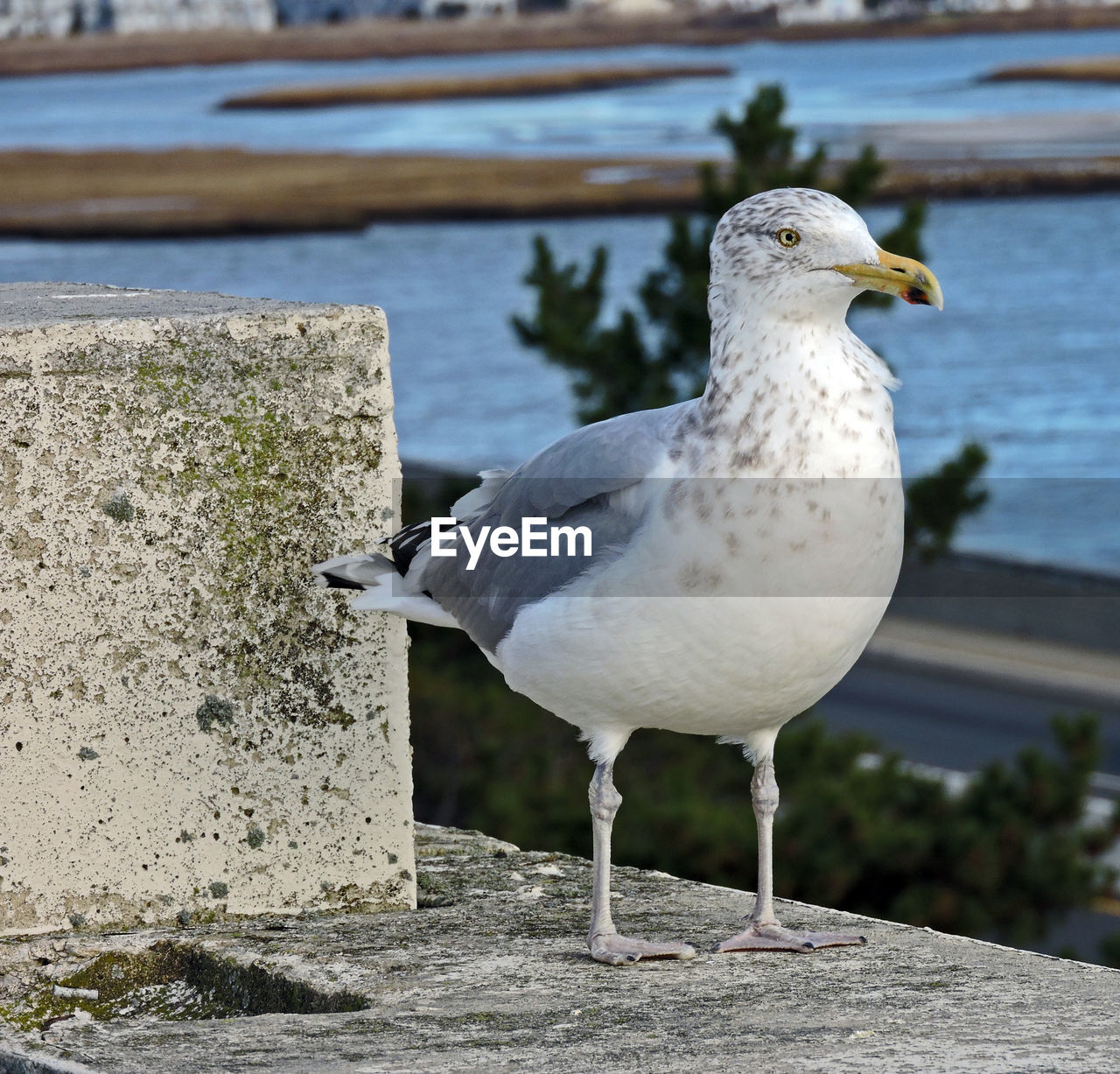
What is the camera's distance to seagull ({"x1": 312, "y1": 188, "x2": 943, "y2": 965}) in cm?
320

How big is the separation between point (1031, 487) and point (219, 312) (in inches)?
898

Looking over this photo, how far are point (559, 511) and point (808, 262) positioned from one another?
730mm

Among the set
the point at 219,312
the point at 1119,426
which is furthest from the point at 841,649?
the point at 1119,426

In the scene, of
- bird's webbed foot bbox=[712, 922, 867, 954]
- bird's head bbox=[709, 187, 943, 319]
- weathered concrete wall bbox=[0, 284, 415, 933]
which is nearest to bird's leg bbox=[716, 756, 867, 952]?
bird's webbed foot bbox=[712, 922, 867, 954]

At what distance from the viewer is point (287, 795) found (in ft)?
12.2

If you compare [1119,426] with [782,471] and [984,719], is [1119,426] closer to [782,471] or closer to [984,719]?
[984,719]

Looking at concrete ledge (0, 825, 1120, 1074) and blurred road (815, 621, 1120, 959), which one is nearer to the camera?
concrete ledge (0, 825, 1120, 1074)

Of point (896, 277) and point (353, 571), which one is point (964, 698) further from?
point (896, 277)

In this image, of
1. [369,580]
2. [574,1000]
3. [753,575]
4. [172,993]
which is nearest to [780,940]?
[574,1000]

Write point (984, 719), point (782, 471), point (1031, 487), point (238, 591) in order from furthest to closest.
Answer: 1. point (1031, 487)
2. point (984, 719)
3. point (238, 591)
4. point (782, 471)

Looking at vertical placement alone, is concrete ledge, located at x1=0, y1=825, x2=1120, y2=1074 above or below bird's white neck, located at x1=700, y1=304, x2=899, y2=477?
below

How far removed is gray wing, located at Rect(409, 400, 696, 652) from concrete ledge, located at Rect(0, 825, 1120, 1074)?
706 millimetres

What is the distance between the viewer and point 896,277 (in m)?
3.20

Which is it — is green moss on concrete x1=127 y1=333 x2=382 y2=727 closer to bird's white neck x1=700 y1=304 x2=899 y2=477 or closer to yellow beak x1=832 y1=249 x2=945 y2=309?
bird's white neck x1=700 y1=304 x2=899 y2=477
